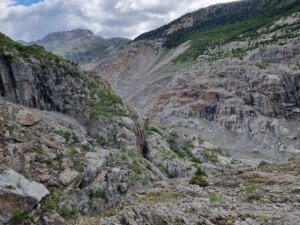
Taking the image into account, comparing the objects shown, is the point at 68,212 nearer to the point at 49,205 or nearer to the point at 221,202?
the point at 49,205

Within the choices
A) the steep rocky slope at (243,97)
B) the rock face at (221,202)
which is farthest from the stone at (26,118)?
the steep rocky slope at (243,97)

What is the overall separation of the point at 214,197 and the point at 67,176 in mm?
29998

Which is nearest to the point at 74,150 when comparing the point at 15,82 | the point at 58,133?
the point at 58,133

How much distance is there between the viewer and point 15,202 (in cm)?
3962

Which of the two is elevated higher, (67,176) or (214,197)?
(214,197)

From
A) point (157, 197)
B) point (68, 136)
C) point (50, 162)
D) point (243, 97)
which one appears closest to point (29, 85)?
point (68, 136)

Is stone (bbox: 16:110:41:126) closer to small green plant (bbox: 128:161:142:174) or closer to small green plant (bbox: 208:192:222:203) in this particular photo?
small green plant (bbox: 128:161:142:174)

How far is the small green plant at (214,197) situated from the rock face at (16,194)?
2509 cm

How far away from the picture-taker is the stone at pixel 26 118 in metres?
51.1

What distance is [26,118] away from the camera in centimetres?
5200

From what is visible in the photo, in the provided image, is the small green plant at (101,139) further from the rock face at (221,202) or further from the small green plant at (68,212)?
the rock face at (221,202)

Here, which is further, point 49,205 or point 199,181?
point 49,205

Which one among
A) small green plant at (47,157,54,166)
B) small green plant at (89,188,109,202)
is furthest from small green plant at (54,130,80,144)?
small green plant at (89,188,109,202)

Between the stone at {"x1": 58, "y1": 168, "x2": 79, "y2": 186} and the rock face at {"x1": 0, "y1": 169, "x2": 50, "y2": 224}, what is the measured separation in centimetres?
290
